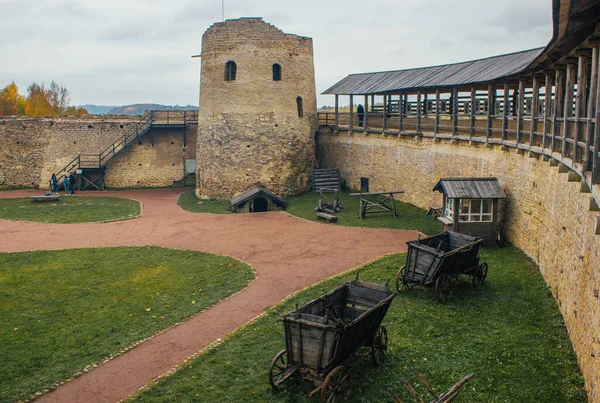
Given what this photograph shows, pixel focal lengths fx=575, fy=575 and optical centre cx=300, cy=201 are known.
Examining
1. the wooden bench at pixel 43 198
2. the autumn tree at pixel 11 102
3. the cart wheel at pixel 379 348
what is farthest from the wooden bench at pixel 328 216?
the autumn tree at pixel 11 102

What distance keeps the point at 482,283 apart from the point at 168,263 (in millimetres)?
9015

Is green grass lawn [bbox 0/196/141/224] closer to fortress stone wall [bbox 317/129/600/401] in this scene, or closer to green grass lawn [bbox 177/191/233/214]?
green grass lawn [bbox 177/191/233/214]

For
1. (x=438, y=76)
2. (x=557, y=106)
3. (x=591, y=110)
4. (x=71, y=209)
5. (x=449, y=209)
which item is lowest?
(x=71, y=209)

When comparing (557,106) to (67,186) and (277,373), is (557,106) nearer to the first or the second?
(277,373)

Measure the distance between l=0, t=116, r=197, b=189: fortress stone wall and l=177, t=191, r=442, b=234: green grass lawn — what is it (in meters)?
4.87

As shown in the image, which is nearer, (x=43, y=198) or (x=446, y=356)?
(x=446, y=356)

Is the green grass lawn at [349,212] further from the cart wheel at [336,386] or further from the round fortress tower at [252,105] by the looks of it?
the cart wheel at [336,386]

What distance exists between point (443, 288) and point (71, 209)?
63.8 feet

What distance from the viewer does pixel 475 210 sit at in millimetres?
17266

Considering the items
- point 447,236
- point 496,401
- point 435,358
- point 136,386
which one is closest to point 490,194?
point 447,236

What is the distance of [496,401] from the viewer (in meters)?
8.71

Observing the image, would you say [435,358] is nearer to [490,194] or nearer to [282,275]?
[282,275]

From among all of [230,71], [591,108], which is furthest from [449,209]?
[230,71]

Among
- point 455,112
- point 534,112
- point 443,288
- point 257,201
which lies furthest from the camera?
point 257,201
